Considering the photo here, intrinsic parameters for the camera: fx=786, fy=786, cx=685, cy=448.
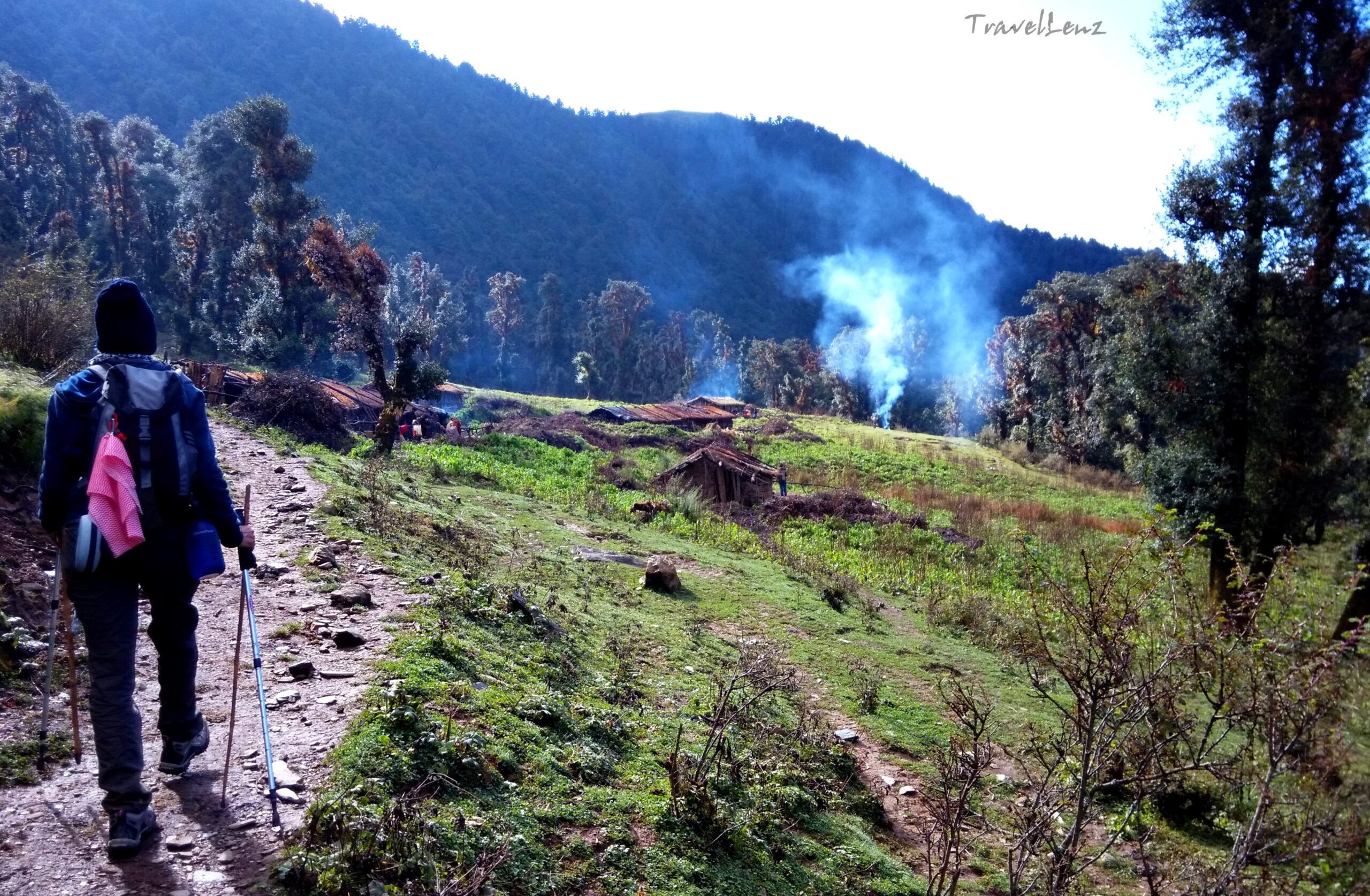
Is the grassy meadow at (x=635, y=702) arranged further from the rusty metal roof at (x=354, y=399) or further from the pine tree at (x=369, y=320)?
the rusty metal roof at (x=354, y=399)

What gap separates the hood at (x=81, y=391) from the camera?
3.16 metres

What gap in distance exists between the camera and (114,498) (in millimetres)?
3090

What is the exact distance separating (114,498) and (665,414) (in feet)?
126

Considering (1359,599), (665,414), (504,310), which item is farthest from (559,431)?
(504,310)

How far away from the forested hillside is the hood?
100 m

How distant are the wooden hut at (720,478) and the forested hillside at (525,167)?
85765 mm

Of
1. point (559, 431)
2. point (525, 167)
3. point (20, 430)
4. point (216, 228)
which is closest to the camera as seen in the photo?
point (20, 430)

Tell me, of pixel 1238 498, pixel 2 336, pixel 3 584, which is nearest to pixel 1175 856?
pixel 3 584

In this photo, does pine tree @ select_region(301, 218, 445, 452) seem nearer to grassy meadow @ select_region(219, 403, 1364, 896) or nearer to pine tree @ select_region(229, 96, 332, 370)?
grassy meadow @ select_region(219, 403, 1364, 896)

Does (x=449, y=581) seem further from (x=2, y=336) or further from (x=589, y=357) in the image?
(x=589, y=357)

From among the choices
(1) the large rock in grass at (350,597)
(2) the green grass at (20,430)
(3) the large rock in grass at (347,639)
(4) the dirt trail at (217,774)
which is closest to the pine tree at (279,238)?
(2) the green grass at (20,430)

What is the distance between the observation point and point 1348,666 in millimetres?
6801

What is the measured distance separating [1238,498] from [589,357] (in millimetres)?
52554

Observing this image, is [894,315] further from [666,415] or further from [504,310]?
[666,415]
